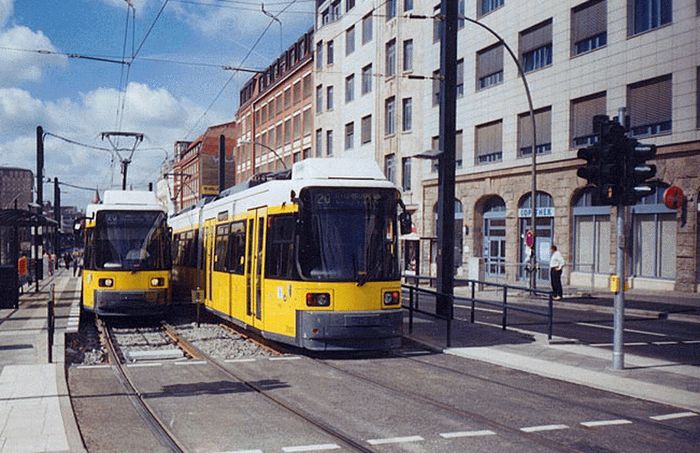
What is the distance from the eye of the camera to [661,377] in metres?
11.3

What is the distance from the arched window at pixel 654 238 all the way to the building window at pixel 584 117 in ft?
12.0

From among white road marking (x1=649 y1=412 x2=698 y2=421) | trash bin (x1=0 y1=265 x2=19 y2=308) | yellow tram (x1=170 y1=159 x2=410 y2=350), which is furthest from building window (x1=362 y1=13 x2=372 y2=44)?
white road marking (x1=649 y1=412 x2=698 y2=421)

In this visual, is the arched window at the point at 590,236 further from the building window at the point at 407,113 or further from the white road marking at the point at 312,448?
the white road marking at the point at 312,448

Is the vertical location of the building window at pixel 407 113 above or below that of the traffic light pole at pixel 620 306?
above

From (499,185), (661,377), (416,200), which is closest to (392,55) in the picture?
(416,200)

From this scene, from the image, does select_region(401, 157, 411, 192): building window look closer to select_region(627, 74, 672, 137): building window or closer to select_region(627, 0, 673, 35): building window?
select_region(627, 74, 672, 137): building window

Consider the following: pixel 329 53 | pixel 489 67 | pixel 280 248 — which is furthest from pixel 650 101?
pixel 329 53

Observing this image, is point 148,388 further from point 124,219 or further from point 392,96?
point 392,96

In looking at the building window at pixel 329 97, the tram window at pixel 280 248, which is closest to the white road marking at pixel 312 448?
the tram window at pixel 280 248

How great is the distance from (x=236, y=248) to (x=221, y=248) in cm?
164

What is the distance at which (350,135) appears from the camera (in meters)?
55.1

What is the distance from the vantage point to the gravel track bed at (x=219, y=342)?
45.9 ft

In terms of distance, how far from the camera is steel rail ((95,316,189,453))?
7.41 metres

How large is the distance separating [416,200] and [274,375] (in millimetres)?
34632
